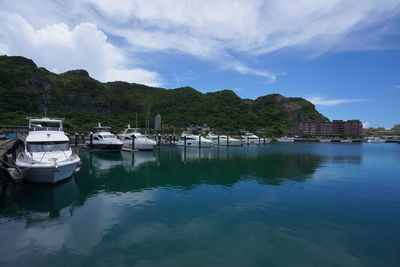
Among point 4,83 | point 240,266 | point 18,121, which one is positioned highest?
point 4,83

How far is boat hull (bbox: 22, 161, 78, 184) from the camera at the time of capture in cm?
1812

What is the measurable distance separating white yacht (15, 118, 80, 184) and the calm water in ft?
3.77

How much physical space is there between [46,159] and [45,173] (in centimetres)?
157

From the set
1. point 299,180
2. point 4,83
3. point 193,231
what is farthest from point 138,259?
point 4,83

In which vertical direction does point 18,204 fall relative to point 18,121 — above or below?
below

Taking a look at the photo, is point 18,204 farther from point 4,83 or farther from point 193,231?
point 4,83

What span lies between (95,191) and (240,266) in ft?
48.8

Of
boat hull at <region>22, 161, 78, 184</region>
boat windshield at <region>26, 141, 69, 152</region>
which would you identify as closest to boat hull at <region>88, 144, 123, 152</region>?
boat windshield at <region>26, 141, 69, 152</region>

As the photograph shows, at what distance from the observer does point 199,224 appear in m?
12.8

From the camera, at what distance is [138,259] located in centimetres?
916

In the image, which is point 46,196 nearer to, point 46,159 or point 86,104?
point 46,159

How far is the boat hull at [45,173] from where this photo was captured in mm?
18125

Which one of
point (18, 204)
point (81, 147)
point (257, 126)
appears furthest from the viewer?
point (257, 126)

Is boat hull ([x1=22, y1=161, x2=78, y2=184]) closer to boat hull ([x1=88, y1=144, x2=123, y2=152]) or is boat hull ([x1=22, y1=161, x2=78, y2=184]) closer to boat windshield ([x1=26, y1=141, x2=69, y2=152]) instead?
boat windshield ([x1=26, y1=141, x2=69, y2=152])
